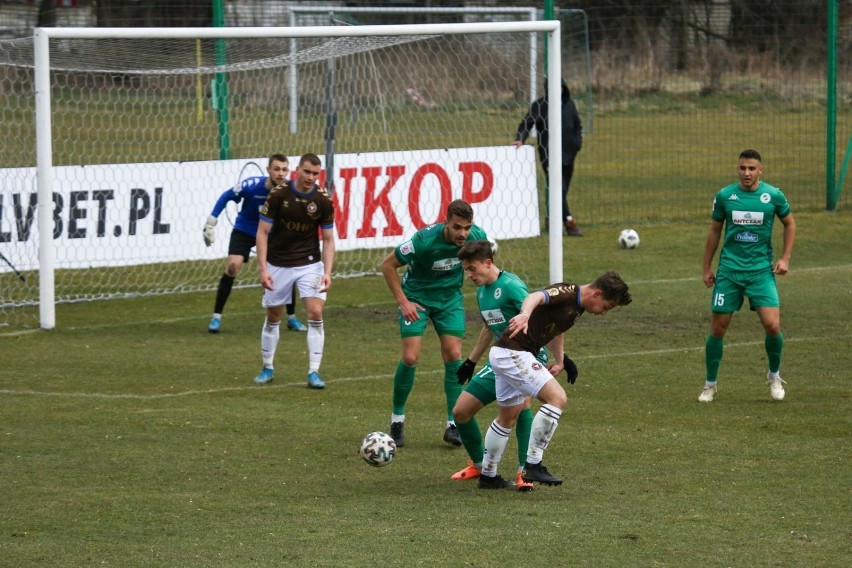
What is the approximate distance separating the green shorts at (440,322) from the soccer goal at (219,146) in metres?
5.52

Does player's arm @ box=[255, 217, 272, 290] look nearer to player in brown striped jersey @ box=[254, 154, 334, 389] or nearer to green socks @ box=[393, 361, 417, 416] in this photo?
player in brown striped jersey @ box=[254, 154, 334, 389]

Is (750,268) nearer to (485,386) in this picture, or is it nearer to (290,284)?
(485,386)

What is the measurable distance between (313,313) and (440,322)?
6.67 ft

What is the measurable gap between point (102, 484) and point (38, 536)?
1117mm

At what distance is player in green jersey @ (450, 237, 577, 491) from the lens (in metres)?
8.04

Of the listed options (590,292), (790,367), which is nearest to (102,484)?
(590,292)

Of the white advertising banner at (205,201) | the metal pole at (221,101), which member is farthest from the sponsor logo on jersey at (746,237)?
the metal pole at (221,101)

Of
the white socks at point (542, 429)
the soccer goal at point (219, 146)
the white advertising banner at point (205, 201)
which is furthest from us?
the white advertising banner at point (205, 201)

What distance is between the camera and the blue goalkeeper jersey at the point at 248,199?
13.8 meters

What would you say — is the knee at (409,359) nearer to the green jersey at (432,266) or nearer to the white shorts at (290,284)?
the green jersey at (432,266)

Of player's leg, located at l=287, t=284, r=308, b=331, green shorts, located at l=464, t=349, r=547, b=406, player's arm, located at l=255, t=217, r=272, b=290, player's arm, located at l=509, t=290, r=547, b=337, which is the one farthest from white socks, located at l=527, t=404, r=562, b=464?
player's leg, located at l=287, t=284, r=308, b=331

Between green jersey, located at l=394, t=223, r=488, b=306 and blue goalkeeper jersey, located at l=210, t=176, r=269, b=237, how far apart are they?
441 cm

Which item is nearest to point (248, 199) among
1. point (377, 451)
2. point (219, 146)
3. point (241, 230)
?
point (241, 230)

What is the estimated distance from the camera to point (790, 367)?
11789 millimetres
